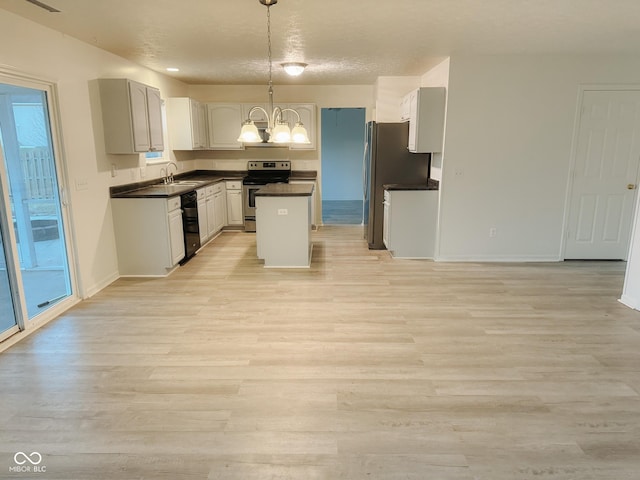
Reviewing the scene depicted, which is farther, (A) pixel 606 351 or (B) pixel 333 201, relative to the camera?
(B) pixel 333 201

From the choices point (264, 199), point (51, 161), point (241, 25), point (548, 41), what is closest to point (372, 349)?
point (264, 199)

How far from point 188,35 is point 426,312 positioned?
3374 mm

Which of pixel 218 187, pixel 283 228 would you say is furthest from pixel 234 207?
pixel 283 228

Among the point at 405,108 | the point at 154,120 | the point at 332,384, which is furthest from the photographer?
the point at 405,108

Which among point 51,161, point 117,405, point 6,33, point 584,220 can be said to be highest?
point 6,33

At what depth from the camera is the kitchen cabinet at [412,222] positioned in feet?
17.0

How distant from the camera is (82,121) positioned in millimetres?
3971

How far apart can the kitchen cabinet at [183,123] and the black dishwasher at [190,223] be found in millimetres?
1479

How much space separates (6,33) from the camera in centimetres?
304

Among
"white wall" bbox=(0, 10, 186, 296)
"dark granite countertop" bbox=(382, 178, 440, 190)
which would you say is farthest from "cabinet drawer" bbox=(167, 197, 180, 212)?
"dark granite countertop" bbox=(382, 178, 440, 190)

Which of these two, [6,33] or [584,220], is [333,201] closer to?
[584,220]

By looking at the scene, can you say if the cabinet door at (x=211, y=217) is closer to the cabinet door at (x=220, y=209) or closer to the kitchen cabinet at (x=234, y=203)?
the cabinet door at (x=220, y=209)

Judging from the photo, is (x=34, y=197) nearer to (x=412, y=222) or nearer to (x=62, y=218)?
(x=62, y=218)

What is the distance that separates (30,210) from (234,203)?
374 cm
